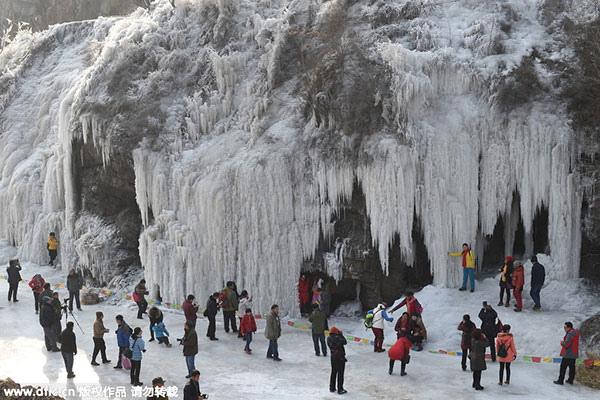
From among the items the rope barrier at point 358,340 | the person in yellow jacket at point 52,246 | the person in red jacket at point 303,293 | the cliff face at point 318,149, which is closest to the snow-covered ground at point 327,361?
the rope barrier at point 358,340

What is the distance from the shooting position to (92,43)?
101 feet

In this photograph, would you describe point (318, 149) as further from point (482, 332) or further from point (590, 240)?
point (590, 240)

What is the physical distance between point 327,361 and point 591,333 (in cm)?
605

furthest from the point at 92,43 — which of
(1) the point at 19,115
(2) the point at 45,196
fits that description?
(2) the point at 45,196

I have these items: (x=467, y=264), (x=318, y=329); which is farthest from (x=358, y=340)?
(x=467, y=264)

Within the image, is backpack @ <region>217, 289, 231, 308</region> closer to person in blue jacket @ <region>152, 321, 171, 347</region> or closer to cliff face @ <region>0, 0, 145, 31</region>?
person in blue jacket @ <region>152, 321, 171, 347</region>

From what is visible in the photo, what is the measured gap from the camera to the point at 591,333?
15.9 metres

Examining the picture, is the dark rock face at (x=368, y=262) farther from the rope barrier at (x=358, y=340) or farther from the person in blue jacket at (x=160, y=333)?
the person in blue jacket at (x=160, y=333)

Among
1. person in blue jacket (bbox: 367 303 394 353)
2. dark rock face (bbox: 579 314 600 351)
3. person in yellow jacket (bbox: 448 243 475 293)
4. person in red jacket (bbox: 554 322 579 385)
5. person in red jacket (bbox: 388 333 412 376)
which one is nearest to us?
person in red jacket (bbox: 554 322 579 385)

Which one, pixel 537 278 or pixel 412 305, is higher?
pixel 537 278

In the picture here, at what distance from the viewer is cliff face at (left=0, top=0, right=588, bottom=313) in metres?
19.1

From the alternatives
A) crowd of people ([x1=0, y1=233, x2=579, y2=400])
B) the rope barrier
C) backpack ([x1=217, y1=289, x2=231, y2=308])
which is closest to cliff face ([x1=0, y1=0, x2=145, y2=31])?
the rope barrier

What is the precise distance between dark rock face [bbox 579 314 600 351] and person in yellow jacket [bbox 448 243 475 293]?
3.11 meters

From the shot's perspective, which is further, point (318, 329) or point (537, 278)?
point (537, 278)
